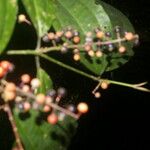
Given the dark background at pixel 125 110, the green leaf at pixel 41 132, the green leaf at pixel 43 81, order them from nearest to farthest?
the green leaf at pixel 41 132 → the green leaf at pixel 43 81 → the dark background at pixel 125 110

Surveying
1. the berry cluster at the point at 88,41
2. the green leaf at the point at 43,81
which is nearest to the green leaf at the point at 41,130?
the green leaf at the point at 43,81

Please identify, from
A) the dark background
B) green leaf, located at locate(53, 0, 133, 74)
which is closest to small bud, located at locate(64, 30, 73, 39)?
green leaf, located at locate(53, 0, 133, 74)

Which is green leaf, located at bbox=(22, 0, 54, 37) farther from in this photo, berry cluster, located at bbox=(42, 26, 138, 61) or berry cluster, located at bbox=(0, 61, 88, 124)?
berry cluster, located at bbox=(0, 61, 88, 124)

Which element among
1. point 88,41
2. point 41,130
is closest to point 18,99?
point 41,130

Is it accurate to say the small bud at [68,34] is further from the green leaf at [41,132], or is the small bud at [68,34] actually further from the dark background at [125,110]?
the dark background at [125,110]

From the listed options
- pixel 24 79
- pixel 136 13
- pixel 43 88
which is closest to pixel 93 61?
pixel 43 88
